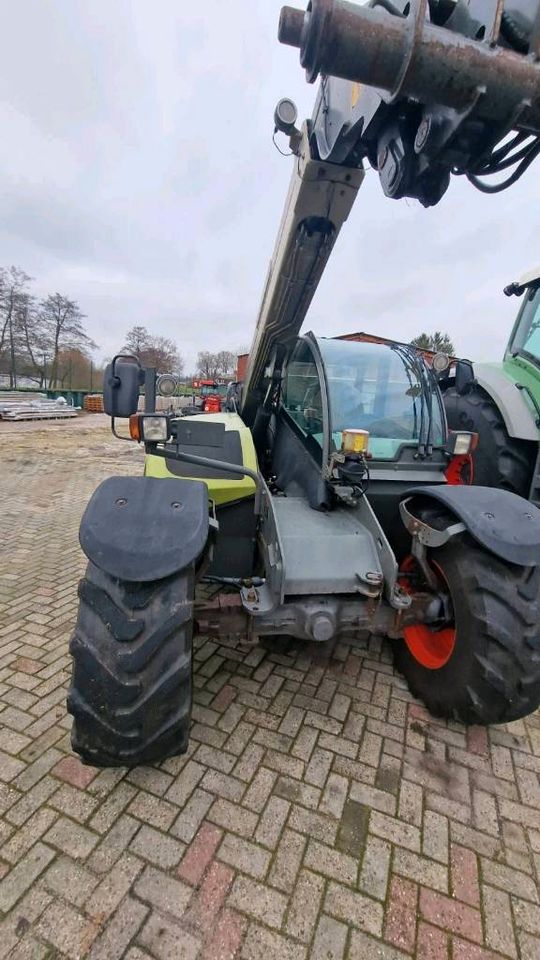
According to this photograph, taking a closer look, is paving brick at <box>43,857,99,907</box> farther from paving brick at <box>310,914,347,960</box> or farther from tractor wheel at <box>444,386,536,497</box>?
tractor wheel at <box>444,386,536,497</box>

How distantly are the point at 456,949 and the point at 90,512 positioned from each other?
2.10 metres

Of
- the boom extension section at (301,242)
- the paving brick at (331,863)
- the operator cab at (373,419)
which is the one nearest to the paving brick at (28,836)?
the paving brick at (331,863)

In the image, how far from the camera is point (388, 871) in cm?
172

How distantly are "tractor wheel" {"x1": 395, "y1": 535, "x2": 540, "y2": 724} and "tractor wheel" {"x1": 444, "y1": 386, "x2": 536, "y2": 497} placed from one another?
81.9 inches

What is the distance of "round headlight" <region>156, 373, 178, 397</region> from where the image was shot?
8.13 feet

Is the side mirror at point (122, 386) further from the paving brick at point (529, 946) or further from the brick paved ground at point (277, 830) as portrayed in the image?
the paving brick at point (529, 946)

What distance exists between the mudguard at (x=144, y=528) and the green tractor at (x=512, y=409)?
256 cm

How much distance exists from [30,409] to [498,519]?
69.4 ft

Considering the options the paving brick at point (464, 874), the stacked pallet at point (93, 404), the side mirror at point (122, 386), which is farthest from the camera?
the stacked pallet at point (93, 404)

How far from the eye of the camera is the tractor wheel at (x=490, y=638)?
2.06m

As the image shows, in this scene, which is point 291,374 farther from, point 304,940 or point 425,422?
point 304,940

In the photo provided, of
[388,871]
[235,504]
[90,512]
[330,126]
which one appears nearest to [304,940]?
[388,871]

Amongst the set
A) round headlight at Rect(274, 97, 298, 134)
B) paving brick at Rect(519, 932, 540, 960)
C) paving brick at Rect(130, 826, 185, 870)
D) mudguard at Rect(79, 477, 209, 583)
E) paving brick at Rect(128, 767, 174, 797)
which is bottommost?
paving brick at Rect(130, 826, 185, 870)

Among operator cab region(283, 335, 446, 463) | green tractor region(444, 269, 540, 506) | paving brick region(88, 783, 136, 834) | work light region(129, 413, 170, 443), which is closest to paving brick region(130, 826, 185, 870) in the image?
paving brick region(88, 783, 136, 834)
